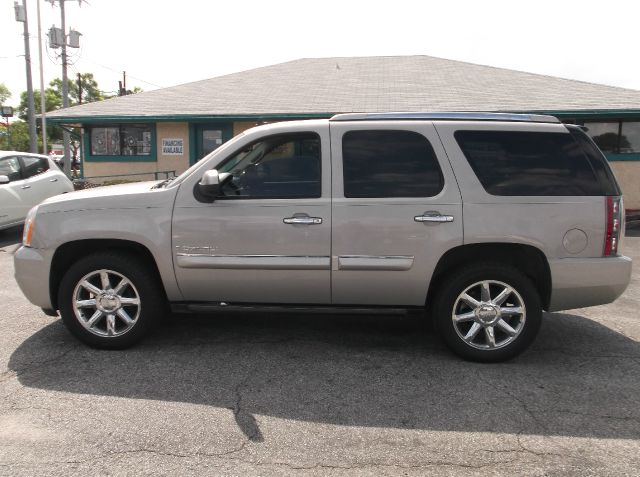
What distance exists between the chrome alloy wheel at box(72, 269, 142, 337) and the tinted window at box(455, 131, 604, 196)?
2.96m

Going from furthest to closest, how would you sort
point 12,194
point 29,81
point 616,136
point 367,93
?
point 29,81, point 367,93, point 616,136, point 12,194

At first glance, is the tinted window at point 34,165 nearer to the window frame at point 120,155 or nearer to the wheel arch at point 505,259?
the window frame at point 120,155

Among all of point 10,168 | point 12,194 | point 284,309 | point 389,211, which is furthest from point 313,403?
point 10,168

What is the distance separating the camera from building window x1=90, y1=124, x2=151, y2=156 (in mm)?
16250

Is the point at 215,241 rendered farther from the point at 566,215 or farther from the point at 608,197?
the point at 608,197

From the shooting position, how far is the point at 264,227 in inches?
164

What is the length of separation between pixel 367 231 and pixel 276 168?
35.6 inches

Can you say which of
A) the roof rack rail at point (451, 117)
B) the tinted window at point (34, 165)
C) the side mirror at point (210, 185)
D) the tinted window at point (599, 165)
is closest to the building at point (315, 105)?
the tinted window at point (34, 165)

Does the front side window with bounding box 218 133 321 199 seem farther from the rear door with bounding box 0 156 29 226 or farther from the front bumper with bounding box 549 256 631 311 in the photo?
the rear door with bounding box 0 156 29 226

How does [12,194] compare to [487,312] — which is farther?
[12,194]

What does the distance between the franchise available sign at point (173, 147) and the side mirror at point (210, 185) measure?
485 inches

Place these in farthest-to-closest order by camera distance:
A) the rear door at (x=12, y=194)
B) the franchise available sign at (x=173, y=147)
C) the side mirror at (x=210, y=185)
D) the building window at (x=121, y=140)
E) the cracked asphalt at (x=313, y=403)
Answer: the building window at (x=121, y=140) → the franchise available sign at (x=173, y=147) → the rear door at (x=12, y=194) → the side mirror at (x=210, y=185) → the cracked asphalt at (x=313, y=403)

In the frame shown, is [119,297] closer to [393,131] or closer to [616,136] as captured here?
[393,131]

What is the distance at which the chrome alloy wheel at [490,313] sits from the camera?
4.14 metres
